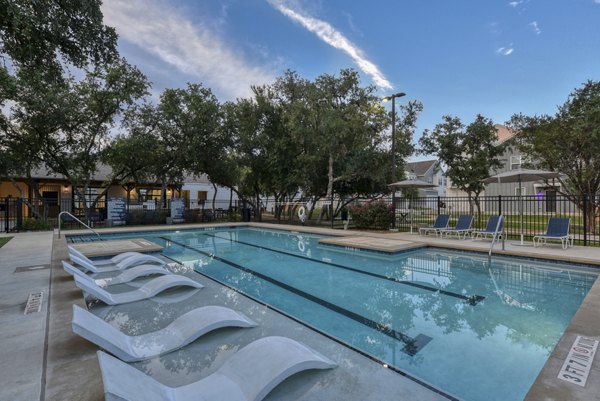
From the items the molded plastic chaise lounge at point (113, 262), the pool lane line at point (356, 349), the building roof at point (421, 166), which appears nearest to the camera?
the pool lane line at point (356, 349)

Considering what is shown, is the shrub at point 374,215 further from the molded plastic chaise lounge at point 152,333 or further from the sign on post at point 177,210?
the molded plastic chaise lounge at point 152,333

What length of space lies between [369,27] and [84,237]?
47.5ft

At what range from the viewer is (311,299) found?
5.09 meters

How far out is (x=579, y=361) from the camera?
2551 millimetres

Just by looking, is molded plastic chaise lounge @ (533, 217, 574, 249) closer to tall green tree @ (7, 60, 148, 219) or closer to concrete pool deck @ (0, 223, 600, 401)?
concrete pool deck @ (0, 223, 600, 401)

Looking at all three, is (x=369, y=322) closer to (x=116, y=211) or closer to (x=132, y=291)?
(x=132, y=291)

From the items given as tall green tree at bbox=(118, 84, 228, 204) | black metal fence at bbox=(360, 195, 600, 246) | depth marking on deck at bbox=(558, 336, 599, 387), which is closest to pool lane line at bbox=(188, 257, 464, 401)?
depth marking on deck at bbox=(558, 336, 599, 387)

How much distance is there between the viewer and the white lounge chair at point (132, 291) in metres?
4.29

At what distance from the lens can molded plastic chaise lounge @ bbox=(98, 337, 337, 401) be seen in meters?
1.92

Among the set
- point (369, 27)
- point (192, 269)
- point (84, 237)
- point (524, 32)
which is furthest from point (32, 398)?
point (524, 32)

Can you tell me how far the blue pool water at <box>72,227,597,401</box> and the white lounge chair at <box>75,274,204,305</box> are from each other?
3.52 feet

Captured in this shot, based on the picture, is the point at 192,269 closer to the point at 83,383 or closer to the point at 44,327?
the point at 44,327

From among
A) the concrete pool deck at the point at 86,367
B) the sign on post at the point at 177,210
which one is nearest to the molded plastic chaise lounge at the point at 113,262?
the concrete pool deck at the point at 86,367

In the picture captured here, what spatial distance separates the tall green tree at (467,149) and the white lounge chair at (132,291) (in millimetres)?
14274
